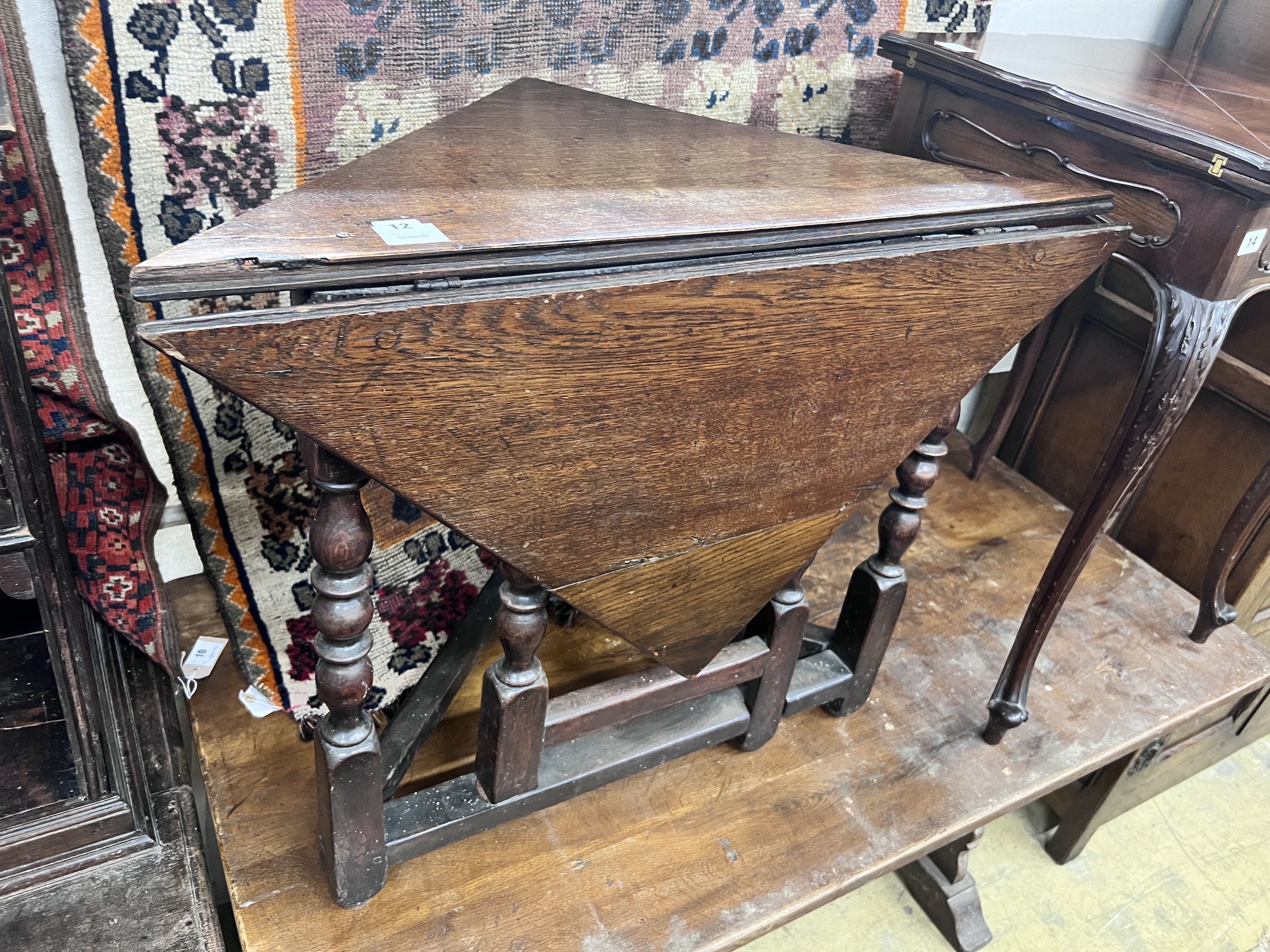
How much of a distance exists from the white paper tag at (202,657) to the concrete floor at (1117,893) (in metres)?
1.04

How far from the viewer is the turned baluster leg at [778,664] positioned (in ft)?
3.64

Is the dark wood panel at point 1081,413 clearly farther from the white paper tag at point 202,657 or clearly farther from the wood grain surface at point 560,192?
the white paper tag at point 202,657

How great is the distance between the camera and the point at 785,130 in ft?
4.59

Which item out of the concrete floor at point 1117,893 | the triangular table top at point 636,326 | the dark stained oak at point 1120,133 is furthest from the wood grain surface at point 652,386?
the concrete floor at point 1117,893

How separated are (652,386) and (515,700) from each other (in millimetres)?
391

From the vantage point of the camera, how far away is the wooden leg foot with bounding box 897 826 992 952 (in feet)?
5.23

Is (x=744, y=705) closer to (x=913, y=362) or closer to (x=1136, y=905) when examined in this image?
(x=913, y=362)

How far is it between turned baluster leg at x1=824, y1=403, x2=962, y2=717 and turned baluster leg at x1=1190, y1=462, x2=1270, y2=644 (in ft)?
1.83

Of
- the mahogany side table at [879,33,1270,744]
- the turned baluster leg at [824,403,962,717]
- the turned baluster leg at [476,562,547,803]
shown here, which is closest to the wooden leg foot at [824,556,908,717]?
the turned baluster leg at [824,403,962,717]

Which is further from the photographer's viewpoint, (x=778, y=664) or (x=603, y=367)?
(x=778, y=664)

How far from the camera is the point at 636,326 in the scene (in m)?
0.71

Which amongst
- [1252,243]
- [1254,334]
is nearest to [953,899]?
[1254,334]

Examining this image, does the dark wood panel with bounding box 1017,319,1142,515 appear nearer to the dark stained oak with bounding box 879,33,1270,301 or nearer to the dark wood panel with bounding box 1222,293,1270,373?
the dark wood panel with bounding box 1222,293,1270,373

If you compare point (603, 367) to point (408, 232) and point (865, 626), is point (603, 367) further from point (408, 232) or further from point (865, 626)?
point (865, 626)
